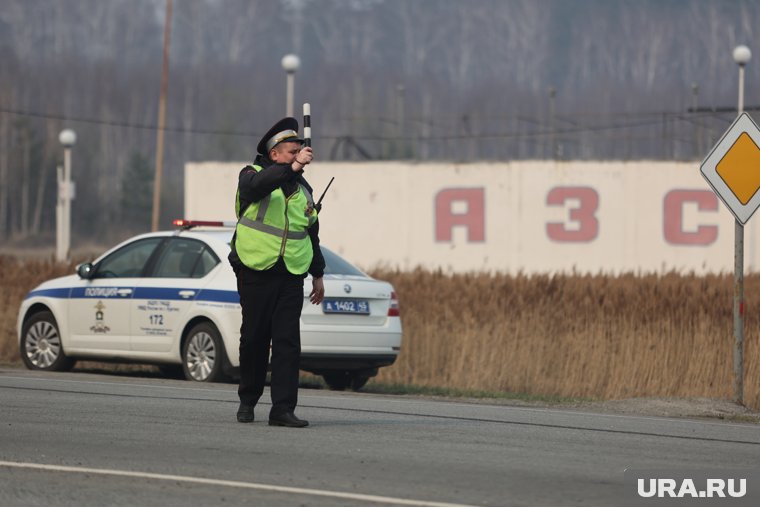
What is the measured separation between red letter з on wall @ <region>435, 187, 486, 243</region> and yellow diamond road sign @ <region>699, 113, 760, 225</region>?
30.1m

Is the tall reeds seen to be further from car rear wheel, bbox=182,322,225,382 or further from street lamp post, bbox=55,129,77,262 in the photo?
street lamp post, bbox=55,129,77,262

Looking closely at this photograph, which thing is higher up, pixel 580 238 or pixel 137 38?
pixel 137 38

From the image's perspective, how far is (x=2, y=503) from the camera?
26.0 feet

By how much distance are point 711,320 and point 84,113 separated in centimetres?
10880

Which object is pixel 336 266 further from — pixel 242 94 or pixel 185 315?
pixel 242 94

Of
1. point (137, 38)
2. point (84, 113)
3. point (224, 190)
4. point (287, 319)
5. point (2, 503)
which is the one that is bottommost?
point (2, 503)

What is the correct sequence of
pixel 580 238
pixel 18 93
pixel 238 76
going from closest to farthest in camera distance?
pixel 580 238, pixel 18 93, pixel 238 76

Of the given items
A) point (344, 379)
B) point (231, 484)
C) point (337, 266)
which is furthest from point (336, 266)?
point (231, 484)

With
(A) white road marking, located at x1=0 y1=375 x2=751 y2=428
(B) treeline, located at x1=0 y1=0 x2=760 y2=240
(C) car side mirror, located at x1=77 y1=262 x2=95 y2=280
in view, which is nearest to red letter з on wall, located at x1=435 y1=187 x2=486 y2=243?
(B) treeline, located at x1=0 y1=0 x2=760 y2=240

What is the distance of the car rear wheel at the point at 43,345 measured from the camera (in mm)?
18016

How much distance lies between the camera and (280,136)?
429 inches

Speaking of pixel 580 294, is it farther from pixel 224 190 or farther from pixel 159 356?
pixel 224 190

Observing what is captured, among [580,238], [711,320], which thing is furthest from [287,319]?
[580,238]

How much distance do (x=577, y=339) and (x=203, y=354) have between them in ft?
16.6
